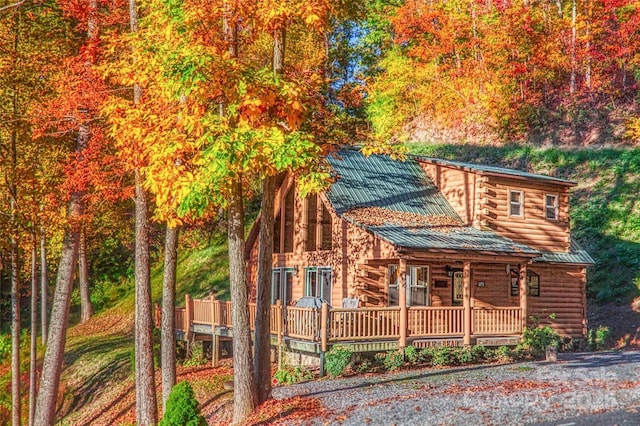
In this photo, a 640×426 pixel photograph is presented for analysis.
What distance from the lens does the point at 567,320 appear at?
26516mm

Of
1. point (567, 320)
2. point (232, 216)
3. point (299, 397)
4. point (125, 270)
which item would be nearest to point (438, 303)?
point (567, 320)

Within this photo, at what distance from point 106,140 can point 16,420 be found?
1003 centimetres

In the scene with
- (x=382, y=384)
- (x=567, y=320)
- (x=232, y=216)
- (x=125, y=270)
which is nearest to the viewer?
(x=232, y=216)

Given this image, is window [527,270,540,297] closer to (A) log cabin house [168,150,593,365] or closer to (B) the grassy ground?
(A) log cabin house [168,150,593,365]

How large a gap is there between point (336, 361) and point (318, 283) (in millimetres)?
5901

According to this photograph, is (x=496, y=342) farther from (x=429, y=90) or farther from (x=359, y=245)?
(x=429, y=90)

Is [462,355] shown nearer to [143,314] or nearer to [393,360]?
[393,360]

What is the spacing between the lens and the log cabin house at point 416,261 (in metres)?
20.7

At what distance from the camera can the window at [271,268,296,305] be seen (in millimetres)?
26516

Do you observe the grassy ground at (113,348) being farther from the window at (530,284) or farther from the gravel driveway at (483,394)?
the window at (530,284)

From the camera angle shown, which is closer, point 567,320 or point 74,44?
point 74,44

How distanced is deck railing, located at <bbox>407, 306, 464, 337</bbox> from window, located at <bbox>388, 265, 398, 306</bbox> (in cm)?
226

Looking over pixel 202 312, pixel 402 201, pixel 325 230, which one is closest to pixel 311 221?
pixel 325 230

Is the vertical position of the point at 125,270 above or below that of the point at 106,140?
below
